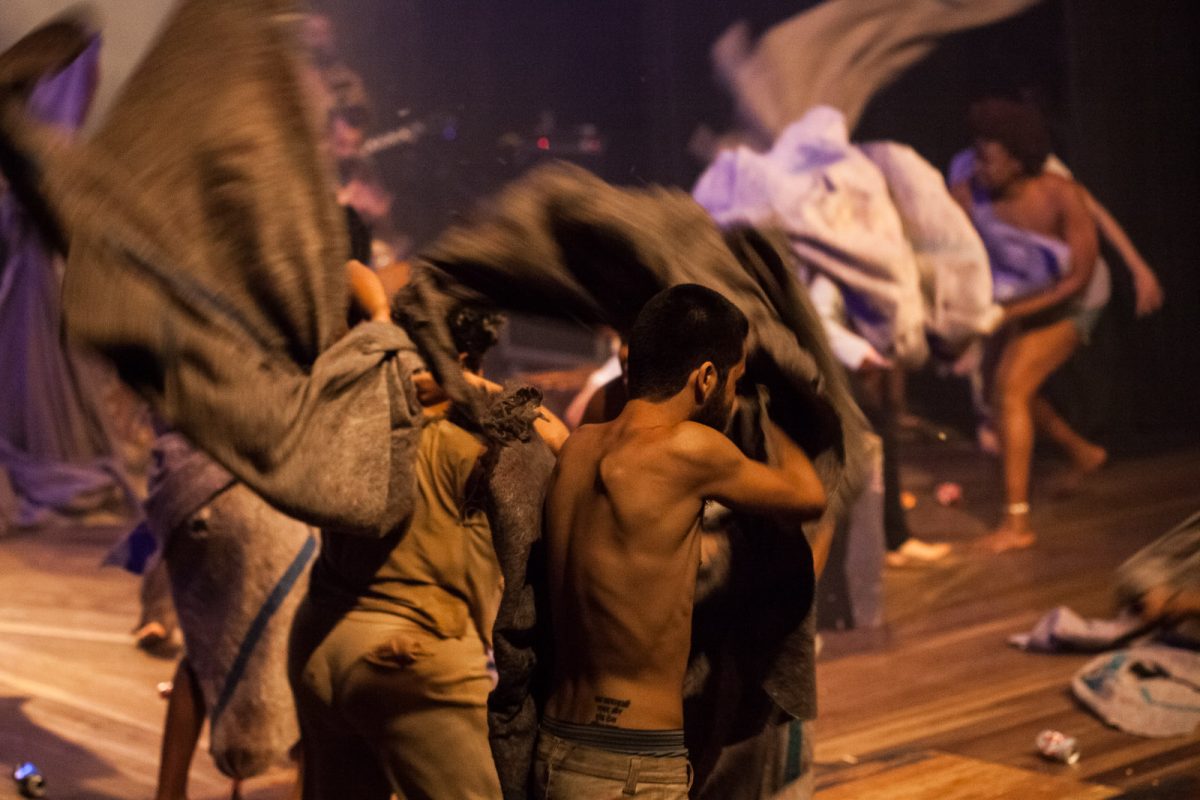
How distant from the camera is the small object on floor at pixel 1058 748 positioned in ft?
15.9

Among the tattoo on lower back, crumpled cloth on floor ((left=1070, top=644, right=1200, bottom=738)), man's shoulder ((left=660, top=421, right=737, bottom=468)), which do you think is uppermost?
man's shoulder ((left=660, top=421, right=737, bottom=468))

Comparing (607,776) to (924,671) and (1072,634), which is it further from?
(1072,634)

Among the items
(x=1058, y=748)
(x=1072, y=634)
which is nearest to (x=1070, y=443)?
(x=1072, y=634)

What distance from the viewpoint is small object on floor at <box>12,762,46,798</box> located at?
15.9 ft

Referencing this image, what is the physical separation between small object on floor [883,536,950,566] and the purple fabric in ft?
15.1

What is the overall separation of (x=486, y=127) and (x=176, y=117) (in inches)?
223

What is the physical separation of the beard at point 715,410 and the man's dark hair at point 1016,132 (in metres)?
6.16

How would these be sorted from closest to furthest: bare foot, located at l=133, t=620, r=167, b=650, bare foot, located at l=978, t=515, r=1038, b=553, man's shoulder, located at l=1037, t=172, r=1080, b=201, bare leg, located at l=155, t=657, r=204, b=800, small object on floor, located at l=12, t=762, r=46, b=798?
bare leg, located at l=155, t=657, r=204, b=800, small object on floor, located at l=12, t=762, r=46, b=798, bare foot, located at l=133, t=620, r=167, b=650, bare foot, located at l=978, t=515, r=1038, b=553, man's shoulder, located at l=1037, t=172, r=1080, b=201

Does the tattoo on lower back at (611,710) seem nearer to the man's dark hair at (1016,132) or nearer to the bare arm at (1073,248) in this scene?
the bare arm at (1073,248)

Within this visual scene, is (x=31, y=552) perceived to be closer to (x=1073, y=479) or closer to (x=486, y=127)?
(x=486, y=127)

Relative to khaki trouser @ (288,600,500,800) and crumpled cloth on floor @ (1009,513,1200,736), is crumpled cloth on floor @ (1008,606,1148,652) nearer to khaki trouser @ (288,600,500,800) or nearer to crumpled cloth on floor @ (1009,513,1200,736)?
crumpled cloth on floor @ (1009,513,1200,736)

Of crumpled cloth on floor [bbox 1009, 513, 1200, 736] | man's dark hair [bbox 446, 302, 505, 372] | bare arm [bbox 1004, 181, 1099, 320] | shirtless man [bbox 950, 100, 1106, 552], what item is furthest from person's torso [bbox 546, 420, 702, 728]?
bare arm [bbox 1004, 181, 1099, 320]

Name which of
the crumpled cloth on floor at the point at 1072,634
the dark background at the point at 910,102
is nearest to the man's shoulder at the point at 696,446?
the crumpled cloth on floor at the point at 1072,634

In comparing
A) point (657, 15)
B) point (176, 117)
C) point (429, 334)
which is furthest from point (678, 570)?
point (657, 15)
